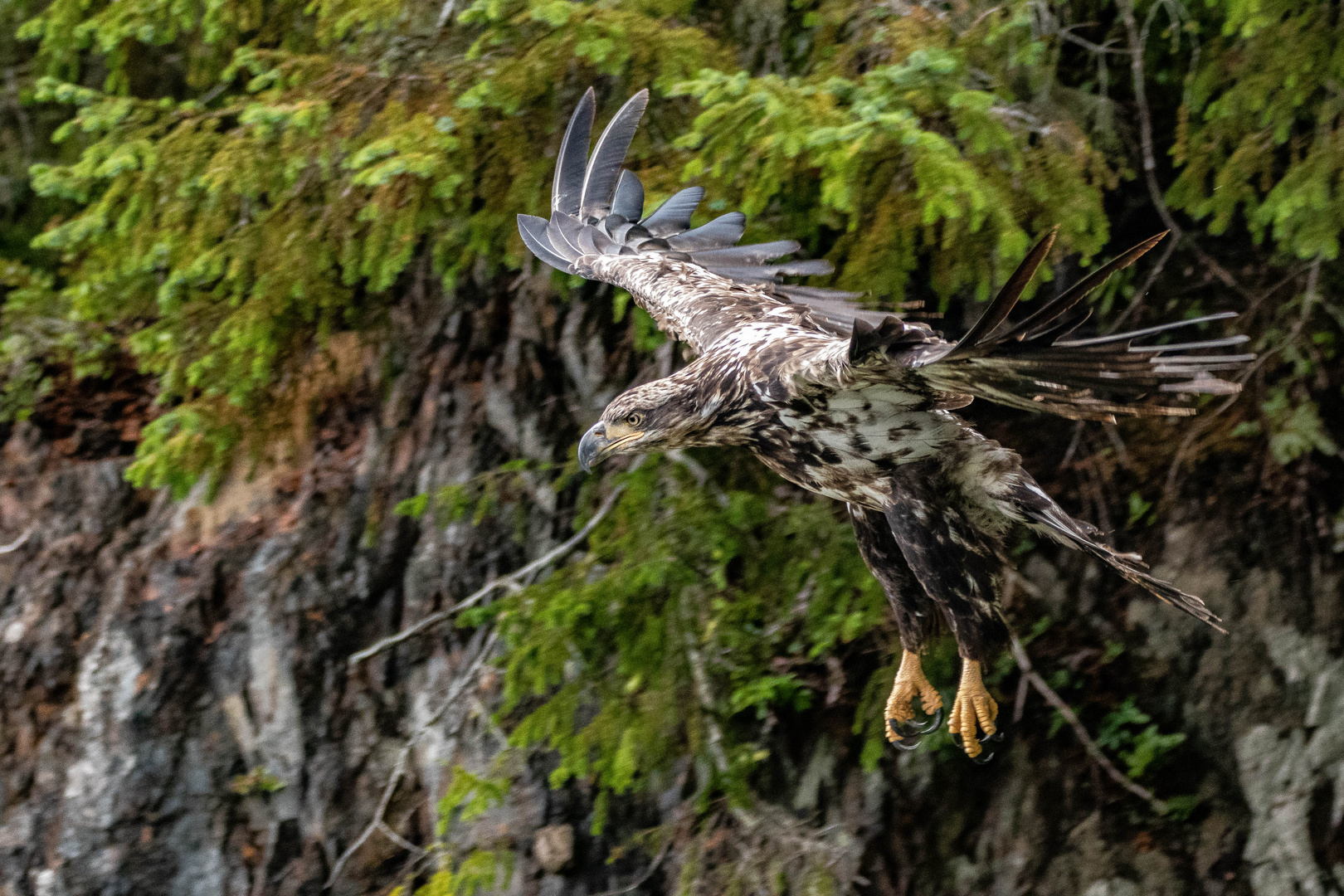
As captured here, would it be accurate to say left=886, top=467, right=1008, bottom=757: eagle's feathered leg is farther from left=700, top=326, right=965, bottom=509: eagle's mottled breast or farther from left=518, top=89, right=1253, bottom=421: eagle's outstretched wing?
left=518, top=89, right=1253, bottom=421: eagle's outstretched wing

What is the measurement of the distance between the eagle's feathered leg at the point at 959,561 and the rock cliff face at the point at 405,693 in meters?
2.69

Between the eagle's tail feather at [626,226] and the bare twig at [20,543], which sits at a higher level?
the eagle's tail feather at [626,226]

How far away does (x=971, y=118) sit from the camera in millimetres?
4008

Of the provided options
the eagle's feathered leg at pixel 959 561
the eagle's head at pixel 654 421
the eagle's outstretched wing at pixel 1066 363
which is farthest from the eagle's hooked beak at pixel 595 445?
the eagle's outstretched wing at pixel 1066 363

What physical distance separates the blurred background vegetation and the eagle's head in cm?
88

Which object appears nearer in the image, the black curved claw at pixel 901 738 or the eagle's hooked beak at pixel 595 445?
the eagle's hooked beak at pixel 595 445

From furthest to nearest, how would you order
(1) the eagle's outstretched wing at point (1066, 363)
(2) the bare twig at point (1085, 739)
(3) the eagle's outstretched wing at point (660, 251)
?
1. (2) the bare twig at point (1085, 739)
2. (3) the eagle's outstretched wing at point (660, 251)
3. (1) the eagle's outstretched wing at point (1066, 363)

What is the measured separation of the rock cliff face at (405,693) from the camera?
18.7 feet

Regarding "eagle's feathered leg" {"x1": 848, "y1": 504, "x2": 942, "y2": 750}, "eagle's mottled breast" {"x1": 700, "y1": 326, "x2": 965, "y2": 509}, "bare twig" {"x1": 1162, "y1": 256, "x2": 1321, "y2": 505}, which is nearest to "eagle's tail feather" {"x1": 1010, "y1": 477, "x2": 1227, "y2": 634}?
"eagle's mottled breast" {"x1": 700, "y1": 326, "x2": 965, "y2": 509}

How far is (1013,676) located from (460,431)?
339cm

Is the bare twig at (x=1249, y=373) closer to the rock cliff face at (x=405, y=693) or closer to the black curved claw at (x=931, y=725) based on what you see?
the rock cliff face at (x=405, y=693)

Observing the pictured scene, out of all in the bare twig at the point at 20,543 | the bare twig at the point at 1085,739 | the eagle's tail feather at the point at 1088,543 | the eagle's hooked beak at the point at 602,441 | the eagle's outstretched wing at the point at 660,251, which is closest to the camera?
the eagle's tail feather at the point at 1088,543

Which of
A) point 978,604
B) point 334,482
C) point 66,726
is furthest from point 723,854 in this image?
point 66,726

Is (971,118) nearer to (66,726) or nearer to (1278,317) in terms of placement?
(1278,317)
